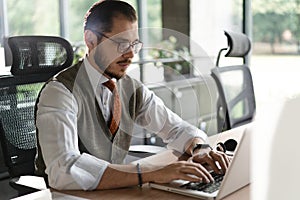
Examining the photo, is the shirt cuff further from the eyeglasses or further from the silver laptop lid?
the eyeglasses

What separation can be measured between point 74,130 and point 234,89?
1726 mm

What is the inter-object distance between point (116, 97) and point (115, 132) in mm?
134

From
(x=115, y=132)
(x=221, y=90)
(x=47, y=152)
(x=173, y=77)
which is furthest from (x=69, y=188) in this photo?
(x=173, y=77)

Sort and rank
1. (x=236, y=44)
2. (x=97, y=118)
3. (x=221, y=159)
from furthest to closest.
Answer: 1. (x=236, y=44)
2. (x=97, y=118)
3. (x=221, y=159)

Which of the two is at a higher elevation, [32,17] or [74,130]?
[32,17]

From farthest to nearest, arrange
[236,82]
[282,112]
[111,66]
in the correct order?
[236,82] → [111,66] → [282,112]

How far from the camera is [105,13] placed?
1701 millimetres

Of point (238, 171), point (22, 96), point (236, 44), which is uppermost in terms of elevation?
point (236, 44)

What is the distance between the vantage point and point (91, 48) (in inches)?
67.9

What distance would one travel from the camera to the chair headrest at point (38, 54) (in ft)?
6.08

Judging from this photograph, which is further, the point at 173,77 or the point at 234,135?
the point at 173,77

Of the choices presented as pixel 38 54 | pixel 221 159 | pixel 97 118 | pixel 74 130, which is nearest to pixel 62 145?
pixel 74 130

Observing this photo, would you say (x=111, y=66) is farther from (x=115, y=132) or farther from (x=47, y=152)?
(x=47, y=152)

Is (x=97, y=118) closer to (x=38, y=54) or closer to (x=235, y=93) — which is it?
(x=38, y=54)
